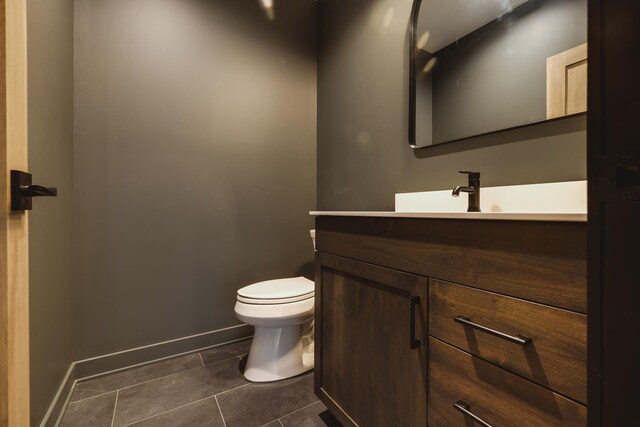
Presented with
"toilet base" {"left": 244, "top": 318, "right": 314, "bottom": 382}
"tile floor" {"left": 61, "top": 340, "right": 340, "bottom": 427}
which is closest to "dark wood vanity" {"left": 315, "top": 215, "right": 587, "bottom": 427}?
"tile floor" {"left": 61, "top": 340, "right": 340, "bottom": 427}

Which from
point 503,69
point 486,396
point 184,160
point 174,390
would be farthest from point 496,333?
point 184,160

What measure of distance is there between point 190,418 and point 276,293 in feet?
2.00

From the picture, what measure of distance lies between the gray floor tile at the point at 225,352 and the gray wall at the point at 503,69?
166 cm

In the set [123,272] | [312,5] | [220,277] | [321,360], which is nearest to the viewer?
[321,360]

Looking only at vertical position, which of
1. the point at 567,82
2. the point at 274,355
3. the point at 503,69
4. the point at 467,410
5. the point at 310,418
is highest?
the point at 503,69

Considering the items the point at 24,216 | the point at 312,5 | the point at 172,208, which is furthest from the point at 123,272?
the point at 312,5

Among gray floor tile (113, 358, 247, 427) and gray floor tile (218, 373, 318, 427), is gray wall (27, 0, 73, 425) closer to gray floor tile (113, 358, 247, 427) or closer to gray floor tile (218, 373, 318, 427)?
gray floor tile (113, 358, 247, 427)

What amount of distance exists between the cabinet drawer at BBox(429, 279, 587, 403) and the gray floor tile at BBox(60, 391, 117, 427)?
4.61ft

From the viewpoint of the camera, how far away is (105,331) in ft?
4.83

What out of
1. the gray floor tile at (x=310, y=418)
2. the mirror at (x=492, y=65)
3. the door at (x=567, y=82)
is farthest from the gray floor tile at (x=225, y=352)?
the door at (x=567, y=82)

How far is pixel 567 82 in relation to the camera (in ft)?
3.05

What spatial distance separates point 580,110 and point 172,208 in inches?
74.9

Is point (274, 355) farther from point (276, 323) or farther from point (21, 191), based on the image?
point (21, 191)

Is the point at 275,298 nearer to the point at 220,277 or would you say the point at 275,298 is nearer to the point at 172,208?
the point at 220,277
